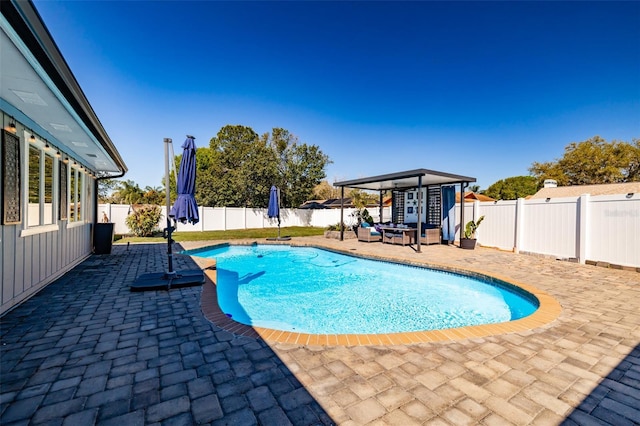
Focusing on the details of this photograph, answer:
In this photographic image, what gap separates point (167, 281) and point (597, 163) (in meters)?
39.4

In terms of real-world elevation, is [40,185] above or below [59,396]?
above

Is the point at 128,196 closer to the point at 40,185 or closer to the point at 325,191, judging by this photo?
the point at 40,185

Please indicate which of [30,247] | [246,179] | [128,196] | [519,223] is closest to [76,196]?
[30,247]

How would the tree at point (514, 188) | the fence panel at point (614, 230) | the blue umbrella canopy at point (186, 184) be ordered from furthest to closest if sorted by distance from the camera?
the tree at point (514, 188), the fence panel at point (614, 230), the blue umbrella canopy at point (186, 184)

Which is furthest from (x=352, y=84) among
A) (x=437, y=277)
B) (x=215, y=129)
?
(x=215, y=129)

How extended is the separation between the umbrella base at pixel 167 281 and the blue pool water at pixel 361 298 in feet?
2.67

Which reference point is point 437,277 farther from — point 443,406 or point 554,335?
point 443,406

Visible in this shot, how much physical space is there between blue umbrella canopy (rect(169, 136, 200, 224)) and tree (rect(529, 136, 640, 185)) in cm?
3793

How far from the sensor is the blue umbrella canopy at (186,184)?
5551 millimetres

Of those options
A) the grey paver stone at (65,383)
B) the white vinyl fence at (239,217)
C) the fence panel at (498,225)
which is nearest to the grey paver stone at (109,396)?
the grey paver stone at (65,383)

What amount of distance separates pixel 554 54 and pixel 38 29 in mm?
15383

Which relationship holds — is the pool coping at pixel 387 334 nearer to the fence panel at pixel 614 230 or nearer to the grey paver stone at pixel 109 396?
the grey paver stone at pixel 109 396

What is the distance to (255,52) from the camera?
482 inches

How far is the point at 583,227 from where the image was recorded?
7301 millimetres
